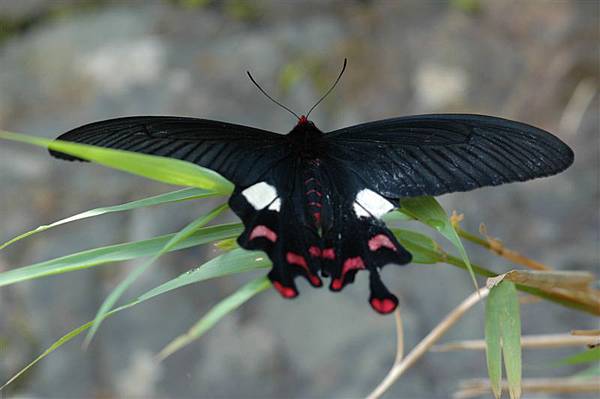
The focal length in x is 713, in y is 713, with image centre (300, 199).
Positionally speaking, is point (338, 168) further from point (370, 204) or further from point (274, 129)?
point (274, 129)

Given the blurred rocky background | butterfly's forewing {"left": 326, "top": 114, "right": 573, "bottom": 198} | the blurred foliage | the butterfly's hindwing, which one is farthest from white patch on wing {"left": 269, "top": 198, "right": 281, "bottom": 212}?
the blurred foliage

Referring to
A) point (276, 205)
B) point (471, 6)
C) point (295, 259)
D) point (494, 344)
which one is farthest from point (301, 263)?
point (471, 6)

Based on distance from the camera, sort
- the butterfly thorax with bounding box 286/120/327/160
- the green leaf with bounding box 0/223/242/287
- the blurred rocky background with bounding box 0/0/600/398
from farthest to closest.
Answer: the blurred rocky background with bounding box 0/0/600/398, the butterfly thorax with bounding box 286/120/327/160, the green leaf with bounding box 0/223/242/287

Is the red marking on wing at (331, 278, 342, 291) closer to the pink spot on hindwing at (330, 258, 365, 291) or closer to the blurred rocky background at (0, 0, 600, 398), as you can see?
the pink spot on hindwing at (330, 258, 365, 291)

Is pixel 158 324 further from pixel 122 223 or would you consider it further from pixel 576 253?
pixel 576 253

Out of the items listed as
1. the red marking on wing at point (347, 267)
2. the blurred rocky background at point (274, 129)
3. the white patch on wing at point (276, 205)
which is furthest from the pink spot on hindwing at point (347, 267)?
the blurred rocky background at point (274, 129)

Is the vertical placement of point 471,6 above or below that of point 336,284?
above
